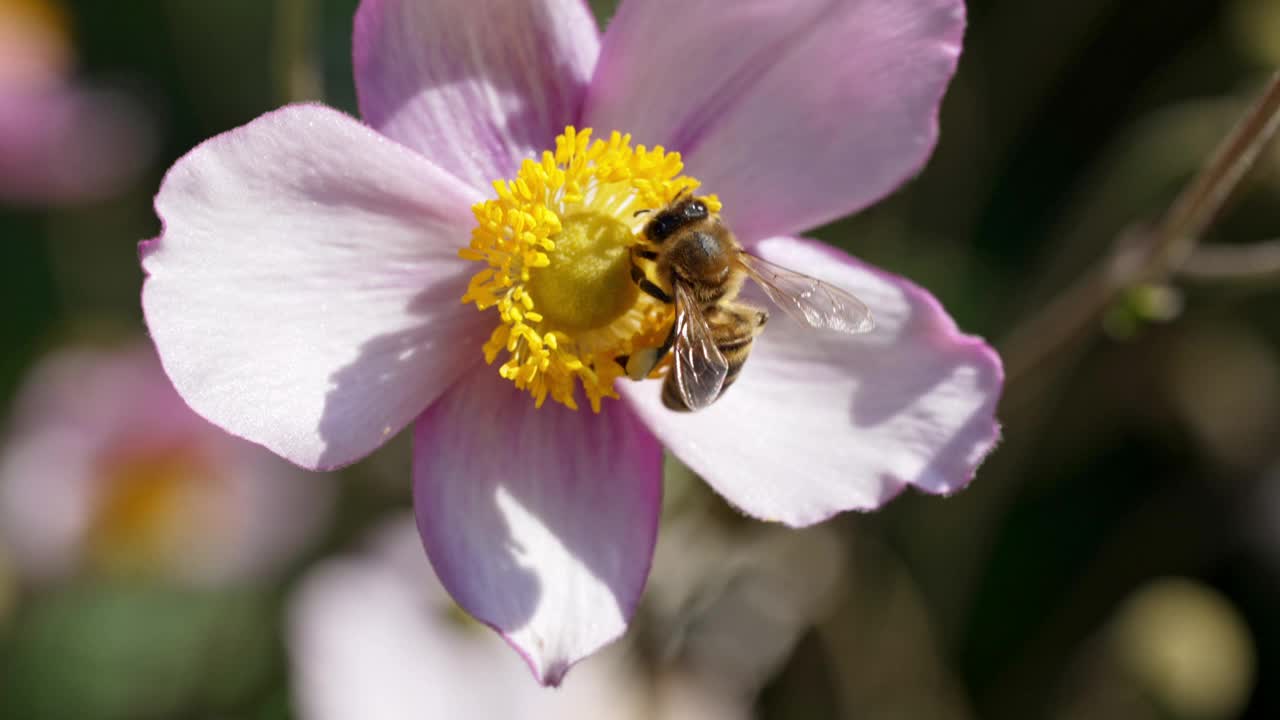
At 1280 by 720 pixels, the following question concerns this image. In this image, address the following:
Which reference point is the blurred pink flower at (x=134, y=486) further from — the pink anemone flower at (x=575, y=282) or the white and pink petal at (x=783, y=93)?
the white and pink petal at (x=783, y=93)

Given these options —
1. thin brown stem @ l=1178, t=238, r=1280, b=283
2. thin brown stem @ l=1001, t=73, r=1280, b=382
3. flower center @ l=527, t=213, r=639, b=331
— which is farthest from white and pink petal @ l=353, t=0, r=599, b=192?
thin brown stem @ l=1178, t=238, r=1280, b=283

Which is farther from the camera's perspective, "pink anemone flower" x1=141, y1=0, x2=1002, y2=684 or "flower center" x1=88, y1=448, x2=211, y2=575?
"flower center" x1=88, y1=448, x2=211, y2=575

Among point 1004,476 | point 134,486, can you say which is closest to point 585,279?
point 1004,476

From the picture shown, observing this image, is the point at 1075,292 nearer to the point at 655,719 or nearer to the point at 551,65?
the point at 551,65

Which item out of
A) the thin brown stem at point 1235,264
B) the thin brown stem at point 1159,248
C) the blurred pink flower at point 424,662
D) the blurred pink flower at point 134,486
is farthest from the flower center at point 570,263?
the blurred pink flower at point 134,486

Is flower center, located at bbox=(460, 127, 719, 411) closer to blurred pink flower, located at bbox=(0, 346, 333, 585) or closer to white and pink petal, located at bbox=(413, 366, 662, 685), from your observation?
white and pink petal, located at bbox=(413, 366, 662, 685)

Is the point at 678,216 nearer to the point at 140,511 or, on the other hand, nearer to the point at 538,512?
the point at 538,512
